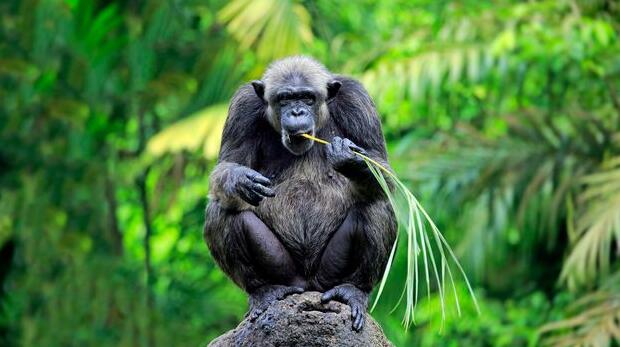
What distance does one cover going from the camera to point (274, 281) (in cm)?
774

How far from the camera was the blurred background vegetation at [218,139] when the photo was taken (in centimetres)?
1431

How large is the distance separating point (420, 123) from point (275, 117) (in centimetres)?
936

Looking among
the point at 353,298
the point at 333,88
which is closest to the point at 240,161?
the point at 333,88

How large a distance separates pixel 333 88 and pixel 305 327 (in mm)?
1709

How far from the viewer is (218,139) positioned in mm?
14000

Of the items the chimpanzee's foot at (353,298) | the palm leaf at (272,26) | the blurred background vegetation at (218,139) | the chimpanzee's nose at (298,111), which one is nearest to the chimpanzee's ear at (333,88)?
the chimpanzee's nose at (298,111)

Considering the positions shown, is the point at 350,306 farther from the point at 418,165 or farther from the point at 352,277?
the point at 418,165

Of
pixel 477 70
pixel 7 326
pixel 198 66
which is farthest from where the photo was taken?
pixel 7 326

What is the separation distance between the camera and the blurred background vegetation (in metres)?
14.3

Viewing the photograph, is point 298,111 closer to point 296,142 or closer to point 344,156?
point 296,142

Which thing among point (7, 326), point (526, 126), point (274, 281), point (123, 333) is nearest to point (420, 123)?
point (526, 126)

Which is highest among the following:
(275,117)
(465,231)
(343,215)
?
(275,117)

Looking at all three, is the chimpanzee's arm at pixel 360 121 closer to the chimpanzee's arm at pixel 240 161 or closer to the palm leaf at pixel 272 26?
the chimpanzee's arm at pixel 240 161

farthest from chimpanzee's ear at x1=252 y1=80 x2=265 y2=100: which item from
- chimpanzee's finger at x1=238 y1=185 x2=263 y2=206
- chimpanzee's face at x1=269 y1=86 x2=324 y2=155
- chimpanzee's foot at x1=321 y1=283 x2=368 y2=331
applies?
chimpanzee's foot at x1=321 y1=283 x2=368 y2=331
